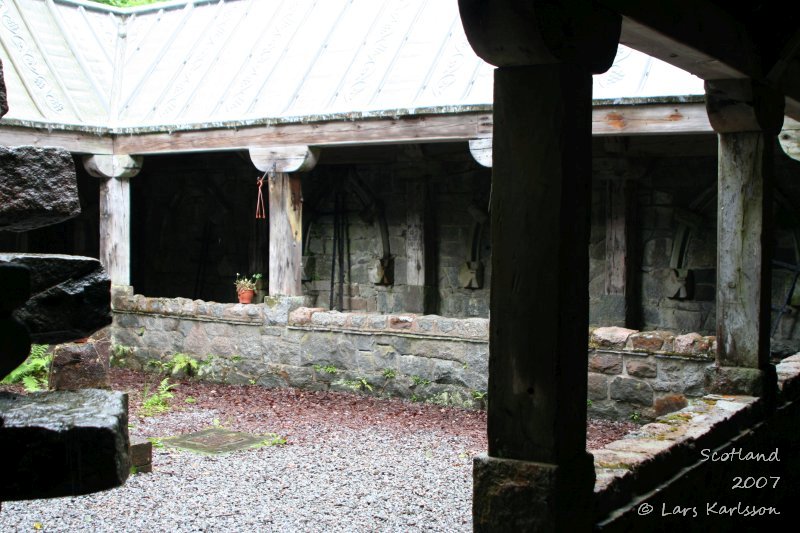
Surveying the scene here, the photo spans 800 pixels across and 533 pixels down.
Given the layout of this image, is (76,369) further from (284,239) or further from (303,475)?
(284,239)

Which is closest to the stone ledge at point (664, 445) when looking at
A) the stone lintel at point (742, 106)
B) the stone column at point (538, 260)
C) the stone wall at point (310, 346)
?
the stone column at point (538, 260)

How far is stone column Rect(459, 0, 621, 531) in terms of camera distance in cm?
302

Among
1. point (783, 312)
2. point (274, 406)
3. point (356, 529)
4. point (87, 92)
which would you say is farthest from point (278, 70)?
point (356, 529)

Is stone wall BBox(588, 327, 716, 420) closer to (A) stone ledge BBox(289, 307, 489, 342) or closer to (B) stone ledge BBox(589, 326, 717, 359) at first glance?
(B) stone ledge BBox(589, 326, 717, 359)

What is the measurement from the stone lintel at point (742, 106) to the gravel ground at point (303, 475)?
288 cm

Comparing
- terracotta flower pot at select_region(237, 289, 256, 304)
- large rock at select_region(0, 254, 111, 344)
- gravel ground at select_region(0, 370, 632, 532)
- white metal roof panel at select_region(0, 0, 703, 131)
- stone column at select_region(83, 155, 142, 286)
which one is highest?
white metal roof panel at select_region(0, 0, 703, 131)

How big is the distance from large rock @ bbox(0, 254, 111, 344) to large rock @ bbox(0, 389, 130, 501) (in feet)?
0.68

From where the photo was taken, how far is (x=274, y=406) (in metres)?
9.20

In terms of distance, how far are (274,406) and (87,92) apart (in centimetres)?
551

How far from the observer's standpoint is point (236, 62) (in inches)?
476

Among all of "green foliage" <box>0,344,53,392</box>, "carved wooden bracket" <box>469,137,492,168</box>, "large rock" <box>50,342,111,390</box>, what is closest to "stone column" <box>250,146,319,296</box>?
"carved wooden bracket" <box>469,137,492,168</box>

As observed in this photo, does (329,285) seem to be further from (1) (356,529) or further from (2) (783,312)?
(1) (356,529)

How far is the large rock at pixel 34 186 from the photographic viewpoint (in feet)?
6.43

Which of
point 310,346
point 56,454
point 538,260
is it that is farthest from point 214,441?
point 56,454
